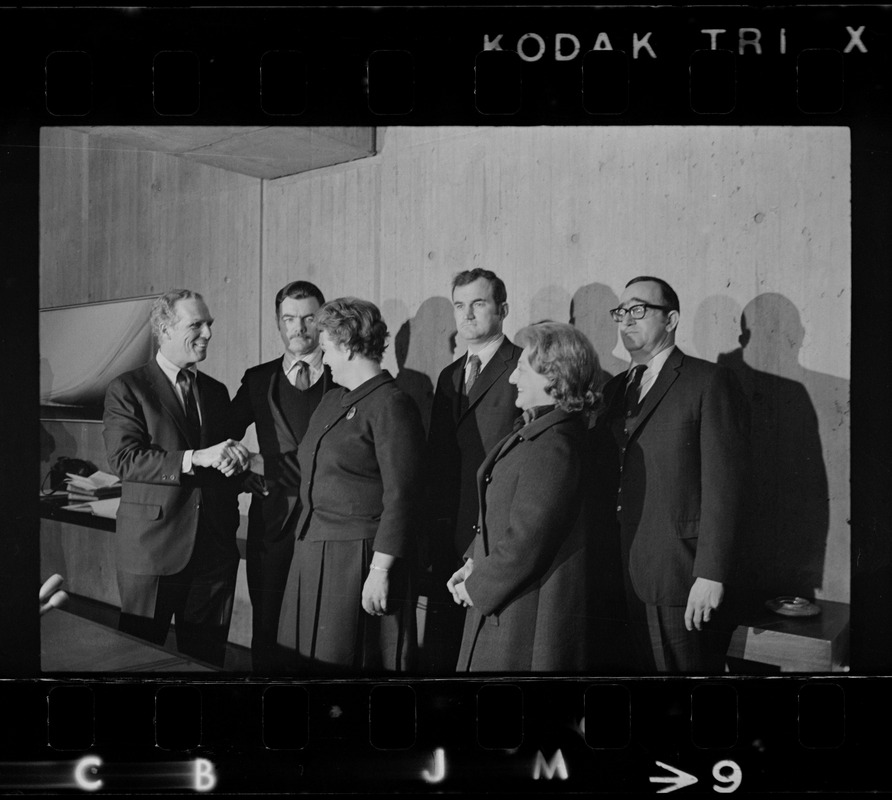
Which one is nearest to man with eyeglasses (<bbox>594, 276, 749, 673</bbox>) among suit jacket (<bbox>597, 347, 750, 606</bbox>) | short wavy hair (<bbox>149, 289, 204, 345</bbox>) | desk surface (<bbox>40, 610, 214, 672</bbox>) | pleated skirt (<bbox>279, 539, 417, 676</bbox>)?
suit jacket (<bbox>597, 347, 750, 606</bbox>)

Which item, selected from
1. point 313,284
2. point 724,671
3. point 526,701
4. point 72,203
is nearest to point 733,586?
point 724,671

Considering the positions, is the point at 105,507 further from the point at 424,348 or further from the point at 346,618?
the point at 424,348

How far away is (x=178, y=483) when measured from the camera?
2316 millimetres

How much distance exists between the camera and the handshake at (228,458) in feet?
7.59

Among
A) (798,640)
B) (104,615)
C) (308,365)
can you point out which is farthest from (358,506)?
(798,640)

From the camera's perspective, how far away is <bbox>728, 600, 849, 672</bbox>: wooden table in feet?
7.29

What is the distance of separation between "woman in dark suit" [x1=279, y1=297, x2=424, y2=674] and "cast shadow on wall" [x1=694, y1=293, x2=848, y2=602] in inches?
39.6

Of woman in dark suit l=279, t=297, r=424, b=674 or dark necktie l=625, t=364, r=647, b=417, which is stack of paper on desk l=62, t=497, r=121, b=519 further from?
dark necktie l=625, t=364, r=647, b=417

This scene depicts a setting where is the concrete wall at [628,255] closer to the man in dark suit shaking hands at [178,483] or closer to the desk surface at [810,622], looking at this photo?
the desk surface at [810,622]

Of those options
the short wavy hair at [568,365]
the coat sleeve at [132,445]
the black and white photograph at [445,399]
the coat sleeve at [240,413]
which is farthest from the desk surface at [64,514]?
the short wavy hair at [568,365]

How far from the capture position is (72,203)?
234 centimetres

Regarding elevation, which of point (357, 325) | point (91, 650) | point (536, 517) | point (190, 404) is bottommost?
point (91, 650)

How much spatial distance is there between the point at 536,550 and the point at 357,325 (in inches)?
35.2

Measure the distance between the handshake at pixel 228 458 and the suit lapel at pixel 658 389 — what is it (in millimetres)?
1197
